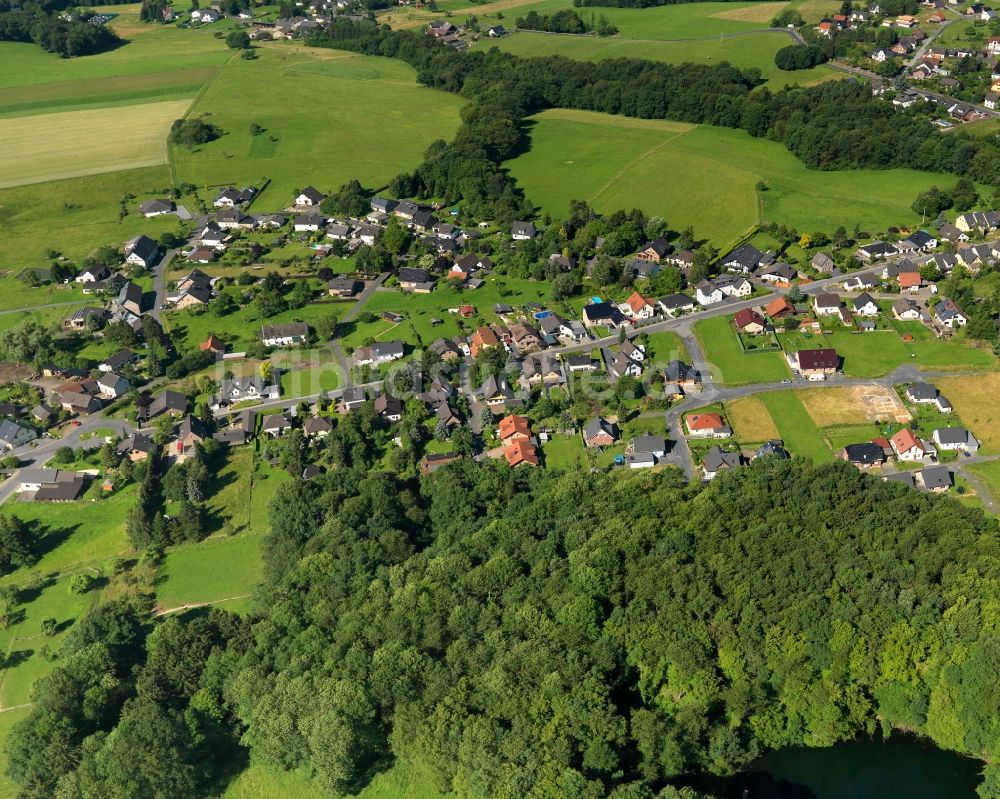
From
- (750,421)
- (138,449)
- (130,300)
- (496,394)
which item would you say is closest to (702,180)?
(750,421)

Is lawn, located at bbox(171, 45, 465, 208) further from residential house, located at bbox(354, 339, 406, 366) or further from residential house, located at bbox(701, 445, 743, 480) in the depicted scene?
residential house, located at bbox(701, 445, 743, 480)

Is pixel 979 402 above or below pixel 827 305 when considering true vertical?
above

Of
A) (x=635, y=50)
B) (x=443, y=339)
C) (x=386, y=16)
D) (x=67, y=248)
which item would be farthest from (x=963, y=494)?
(x=386, y=16)

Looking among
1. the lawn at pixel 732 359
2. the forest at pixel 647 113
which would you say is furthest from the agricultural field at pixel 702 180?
the lawn at pixel 732 359

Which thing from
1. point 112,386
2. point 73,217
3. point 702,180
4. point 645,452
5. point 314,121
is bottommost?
point 73,217

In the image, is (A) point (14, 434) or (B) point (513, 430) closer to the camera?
(B) point (513, 430)

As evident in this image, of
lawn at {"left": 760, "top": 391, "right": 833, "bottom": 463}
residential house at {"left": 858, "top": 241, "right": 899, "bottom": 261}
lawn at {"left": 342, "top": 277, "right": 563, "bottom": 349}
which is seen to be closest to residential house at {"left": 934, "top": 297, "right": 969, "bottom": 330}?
residential house at {"left": 858, "top": 241, "right": 899, "bottom": 261}

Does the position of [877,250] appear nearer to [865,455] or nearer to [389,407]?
[865,455]
